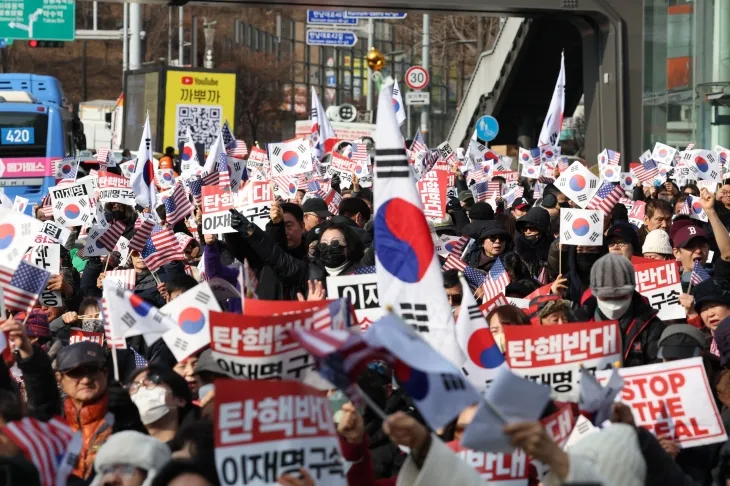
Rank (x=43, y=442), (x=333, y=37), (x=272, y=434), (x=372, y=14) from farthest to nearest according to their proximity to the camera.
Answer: (x=333, y=37), (x=372, y=14), (x=43, y=442), (x=272, y=434)

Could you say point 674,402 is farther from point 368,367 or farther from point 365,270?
point 365,270

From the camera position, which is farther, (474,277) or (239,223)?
(474,277)

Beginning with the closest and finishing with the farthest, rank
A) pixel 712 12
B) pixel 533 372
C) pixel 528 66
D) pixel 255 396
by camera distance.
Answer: pixel 255 396 < pixel 533 372 < pixel 712 12 < pixel 528 66

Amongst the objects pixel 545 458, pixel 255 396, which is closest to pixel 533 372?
pixel 255 396

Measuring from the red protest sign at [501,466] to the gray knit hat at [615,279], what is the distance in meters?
2.30

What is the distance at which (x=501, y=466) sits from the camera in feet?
16.2

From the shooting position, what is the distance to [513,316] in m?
6.66

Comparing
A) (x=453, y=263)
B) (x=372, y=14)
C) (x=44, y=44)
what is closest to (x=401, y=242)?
(x=453, y=263)

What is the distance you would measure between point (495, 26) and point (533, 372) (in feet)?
145

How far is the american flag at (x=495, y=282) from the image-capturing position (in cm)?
910

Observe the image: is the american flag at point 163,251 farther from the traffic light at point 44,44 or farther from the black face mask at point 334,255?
the traffic light at point 44,44

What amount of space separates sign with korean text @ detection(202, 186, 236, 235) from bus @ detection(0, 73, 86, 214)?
57.3ft

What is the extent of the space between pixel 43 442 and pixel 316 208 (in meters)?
8.01

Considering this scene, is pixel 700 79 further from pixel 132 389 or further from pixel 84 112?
pixel 84 112
